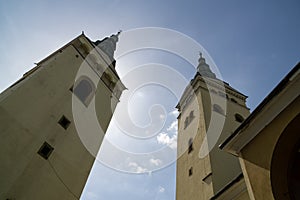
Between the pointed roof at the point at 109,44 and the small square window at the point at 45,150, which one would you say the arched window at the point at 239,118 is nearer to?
the pointed roof at the point at 109,44

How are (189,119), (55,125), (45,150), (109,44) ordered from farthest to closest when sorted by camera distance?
(109,44)
(189,119)
(55,125)
(45,150)

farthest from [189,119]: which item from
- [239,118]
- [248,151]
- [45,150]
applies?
[248,151]

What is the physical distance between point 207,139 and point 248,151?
9030mm

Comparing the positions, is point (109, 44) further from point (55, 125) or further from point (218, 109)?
point (55, 125)

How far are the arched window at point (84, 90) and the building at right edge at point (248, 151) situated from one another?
730 centimetres

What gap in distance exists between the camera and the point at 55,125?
12594 millimetres

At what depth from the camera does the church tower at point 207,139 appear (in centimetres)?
1200

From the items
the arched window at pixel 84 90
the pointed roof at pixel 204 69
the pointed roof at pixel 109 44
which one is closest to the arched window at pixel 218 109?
the pointed roof at pixel 204 69

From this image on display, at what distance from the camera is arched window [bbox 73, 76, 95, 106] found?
15.4m

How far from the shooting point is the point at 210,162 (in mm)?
12805

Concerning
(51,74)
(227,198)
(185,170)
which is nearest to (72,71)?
(51,74)

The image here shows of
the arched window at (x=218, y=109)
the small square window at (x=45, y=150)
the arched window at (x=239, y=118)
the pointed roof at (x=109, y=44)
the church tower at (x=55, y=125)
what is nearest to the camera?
the church tower at (x=55, y=125)

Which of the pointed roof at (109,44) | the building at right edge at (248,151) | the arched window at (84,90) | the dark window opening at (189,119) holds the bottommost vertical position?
the building at right edge at (248,151)

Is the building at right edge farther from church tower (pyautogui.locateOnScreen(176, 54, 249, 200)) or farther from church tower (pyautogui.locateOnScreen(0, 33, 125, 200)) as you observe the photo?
church tower (pyautogui.locateOnScreen(0, 33, 125, 200))
